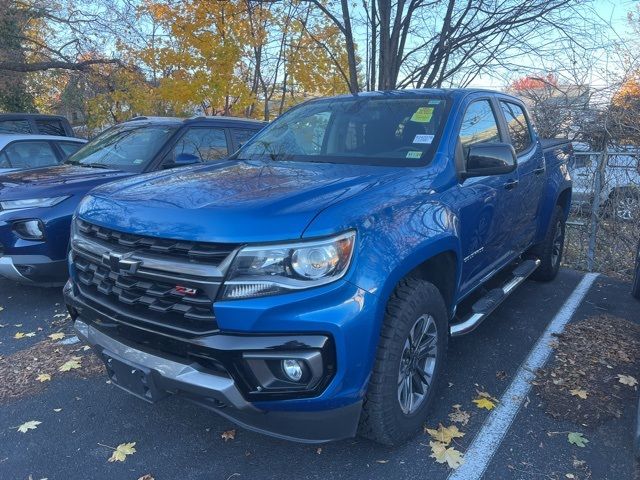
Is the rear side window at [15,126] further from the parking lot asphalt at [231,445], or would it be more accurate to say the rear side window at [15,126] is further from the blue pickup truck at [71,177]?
the parking lot asphalt at [231,445]

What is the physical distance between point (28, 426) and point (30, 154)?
18.4ft

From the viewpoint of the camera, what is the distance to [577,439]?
2770 millimetres

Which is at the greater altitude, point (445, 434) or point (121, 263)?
point (121, 263)

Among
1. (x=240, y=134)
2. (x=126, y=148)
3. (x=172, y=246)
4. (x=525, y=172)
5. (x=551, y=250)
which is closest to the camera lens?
(x=172, y=246)

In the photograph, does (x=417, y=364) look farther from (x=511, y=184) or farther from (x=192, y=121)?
(x=192, y=121)

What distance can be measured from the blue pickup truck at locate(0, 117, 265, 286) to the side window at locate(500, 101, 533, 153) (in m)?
2.89

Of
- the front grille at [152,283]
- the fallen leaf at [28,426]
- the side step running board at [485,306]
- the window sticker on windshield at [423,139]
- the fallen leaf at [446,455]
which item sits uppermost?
the window sticker on windshield at [423,139]

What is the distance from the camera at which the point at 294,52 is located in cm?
1155

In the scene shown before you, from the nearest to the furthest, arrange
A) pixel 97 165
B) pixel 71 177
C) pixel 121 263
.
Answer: pixel 121 263 → pixel 71 177 → pixel 97 165

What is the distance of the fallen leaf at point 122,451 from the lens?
104 inches

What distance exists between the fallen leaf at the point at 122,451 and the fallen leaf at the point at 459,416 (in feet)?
6.00

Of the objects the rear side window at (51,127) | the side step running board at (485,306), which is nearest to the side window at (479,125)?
the side step running board at (485,306)

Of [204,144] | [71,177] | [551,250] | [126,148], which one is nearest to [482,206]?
[551,250]

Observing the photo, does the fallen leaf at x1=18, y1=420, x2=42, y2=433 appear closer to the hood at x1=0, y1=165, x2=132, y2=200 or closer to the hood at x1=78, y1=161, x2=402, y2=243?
the hood at x1=78, y1=161, x2=402, y2=243
